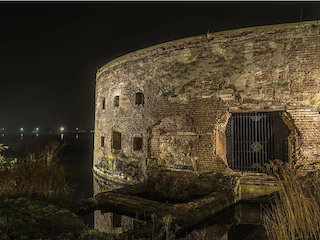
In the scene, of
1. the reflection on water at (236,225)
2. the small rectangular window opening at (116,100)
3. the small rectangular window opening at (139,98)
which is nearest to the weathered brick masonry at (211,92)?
the small rectangular window opening at (139,98)

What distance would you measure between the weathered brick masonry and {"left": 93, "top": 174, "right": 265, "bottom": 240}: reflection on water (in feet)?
6.47

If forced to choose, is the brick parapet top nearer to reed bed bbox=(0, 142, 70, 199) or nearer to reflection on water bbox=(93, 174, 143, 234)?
reed bed bbox=(0, 142, 70, 199)

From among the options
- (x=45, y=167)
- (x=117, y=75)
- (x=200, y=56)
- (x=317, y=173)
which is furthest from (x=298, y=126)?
(x=117, y=75)

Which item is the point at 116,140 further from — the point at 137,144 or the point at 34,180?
the point at 34,180

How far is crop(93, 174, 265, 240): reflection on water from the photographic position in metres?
4.95

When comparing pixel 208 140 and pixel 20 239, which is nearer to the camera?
pixel 20 239

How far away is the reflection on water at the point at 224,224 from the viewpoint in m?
4.95

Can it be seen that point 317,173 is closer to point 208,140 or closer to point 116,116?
point 208,140

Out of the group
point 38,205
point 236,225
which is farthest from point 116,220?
point 236,225

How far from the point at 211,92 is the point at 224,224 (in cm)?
444

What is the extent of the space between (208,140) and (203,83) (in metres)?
2.00

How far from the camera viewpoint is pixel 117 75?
1180 cm

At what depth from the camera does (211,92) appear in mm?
8500

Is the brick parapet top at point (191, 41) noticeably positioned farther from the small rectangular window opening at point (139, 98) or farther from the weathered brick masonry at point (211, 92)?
the small rectangular window opening at point (139, 98)
